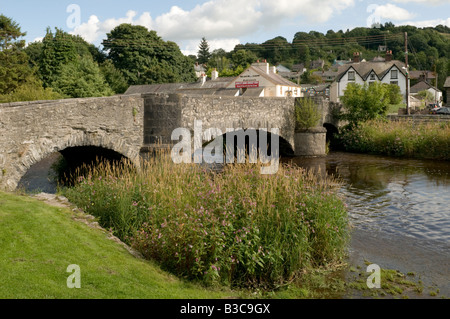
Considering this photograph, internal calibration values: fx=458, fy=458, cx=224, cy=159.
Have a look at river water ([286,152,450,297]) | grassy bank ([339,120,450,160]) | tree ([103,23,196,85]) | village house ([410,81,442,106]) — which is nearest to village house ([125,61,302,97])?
tree ([103,23,196,85])

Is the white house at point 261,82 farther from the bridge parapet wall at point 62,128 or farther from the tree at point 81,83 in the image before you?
the bridge parapet wall at point 62,128

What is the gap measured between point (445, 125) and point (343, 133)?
21.5 feet

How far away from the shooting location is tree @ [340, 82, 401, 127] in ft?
97.1


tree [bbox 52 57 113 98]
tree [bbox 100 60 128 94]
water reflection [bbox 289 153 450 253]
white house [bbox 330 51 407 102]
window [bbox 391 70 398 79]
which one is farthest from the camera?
window [bbox 391 70 398 79]

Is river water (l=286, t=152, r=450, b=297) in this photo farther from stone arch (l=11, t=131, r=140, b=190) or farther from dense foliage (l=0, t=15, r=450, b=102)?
dense foliage (l=0, t=15, r=450, b=102)

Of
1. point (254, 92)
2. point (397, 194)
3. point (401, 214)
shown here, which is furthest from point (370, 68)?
→ point (401, 214)

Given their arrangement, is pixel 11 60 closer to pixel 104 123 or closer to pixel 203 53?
pixel 104 123

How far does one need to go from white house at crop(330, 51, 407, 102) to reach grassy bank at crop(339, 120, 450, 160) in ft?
129

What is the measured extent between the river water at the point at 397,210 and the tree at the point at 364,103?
223 inches

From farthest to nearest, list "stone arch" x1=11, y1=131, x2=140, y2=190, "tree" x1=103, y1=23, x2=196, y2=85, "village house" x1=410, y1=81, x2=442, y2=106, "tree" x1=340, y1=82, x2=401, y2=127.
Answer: "village house" x1=410, y1=81, x2=442, y2=106
"tree" x1=103, y1=23, x2=196, y2=85
"tree" x1=340, y1=82, x2=401, y2=127
"stone arch" x1=11, y1=131, x2=140, y2=190

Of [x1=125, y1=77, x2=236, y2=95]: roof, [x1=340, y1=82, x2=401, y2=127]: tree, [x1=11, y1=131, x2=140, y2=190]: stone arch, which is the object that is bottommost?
[x1=11, y1=131, x2=140, y2=190]: stone arch

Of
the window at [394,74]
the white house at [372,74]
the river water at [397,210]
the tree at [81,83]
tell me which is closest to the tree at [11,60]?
the tree at [81,83]

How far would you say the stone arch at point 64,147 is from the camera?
1091cm

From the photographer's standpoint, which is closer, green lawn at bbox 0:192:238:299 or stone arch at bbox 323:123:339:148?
green lawn at bbox 0:192:238:299
